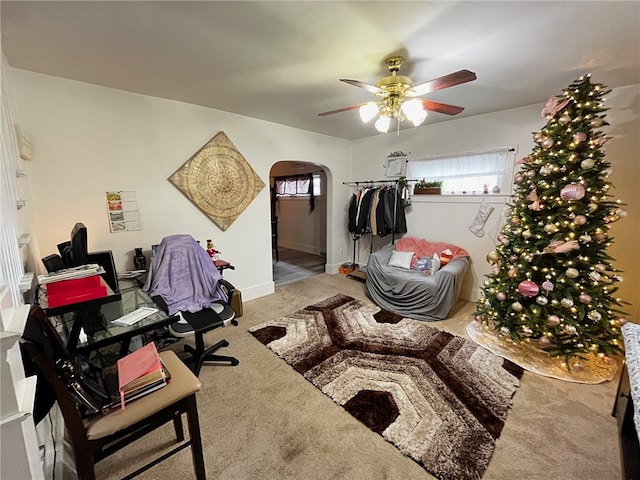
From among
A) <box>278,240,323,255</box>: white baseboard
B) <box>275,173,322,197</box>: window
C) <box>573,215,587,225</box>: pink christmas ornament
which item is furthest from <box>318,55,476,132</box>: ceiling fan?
<box>278,240,323,255</box>: white baseboard

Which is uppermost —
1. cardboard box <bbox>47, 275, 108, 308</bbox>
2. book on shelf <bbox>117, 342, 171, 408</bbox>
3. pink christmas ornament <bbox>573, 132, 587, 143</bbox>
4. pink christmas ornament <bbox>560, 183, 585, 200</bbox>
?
pink christmas ornament <bbox>573, 132, 587, 143</bbox>

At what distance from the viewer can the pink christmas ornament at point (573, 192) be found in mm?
1967

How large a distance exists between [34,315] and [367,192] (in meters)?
3.79

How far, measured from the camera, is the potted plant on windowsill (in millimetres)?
3670

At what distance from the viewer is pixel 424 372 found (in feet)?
7.00

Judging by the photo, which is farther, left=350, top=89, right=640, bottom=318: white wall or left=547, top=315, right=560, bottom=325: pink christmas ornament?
left=350, top=89, right=640, bottom=318: white wall

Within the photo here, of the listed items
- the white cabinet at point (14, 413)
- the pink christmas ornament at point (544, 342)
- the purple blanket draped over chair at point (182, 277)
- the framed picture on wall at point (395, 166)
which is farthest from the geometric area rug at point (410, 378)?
the framed picture on wall at point (395, 166)

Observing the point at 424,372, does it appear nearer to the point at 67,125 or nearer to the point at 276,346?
the point at 276,346

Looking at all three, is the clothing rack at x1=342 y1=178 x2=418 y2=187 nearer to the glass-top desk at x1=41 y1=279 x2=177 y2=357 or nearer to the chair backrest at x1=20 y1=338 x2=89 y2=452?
the glass-top desk at x1=41 y1=279 x2=177 y2=357

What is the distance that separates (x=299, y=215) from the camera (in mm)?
6566

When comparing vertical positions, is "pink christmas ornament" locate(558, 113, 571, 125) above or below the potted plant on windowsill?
above

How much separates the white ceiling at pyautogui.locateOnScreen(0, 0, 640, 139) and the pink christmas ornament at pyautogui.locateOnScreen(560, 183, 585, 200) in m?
0.89

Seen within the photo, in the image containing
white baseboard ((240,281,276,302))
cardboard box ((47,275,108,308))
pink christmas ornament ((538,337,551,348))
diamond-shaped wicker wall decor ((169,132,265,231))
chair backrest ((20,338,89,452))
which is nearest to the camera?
chair backrest ((20,338,89,452))

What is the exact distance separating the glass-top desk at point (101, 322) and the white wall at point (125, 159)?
1035 mm
